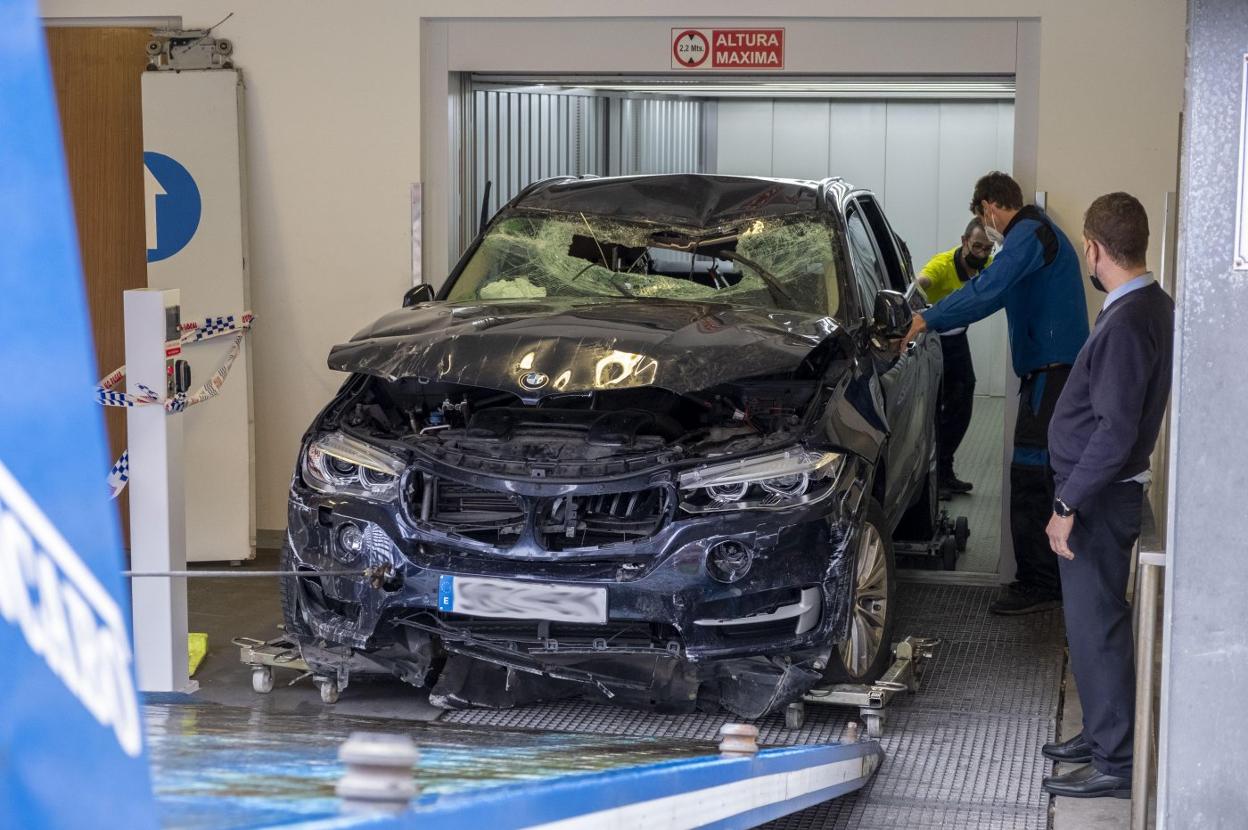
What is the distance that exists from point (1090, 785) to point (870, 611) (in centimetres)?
101

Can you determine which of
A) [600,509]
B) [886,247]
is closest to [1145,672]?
[600,509]

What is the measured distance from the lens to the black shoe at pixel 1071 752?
4570 millimetres

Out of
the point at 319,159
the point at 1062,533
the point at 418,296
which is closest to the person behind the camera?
the point at 1062,533

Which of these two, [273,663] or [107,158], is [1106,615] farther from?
[107,158]

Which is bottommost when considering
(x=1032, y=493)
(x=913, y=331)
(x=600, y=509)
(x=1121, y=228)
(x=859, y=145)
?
(x=1032, y=493)

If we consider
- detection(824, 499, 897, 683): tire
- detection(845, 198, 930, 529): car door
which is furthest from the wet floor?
detection(845, 198, 930, 529): car door

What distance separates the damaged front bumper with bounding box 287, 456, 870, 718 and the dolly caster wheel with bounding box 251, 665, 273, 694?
495 mm

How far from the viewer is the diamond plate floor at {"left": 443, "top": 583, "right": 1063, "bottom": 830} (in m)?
4.20

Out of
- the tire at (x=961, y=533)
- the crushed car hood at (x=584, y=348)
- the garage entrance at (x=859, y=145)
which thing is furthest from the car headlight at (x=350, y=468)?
the garage entrance at (x=859, y=145)

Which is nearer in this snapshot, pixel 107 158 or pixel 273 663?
pixel 273 663

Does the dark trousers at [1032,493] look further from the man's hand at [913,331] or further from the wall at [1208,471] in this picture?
the wall at [1208,471]

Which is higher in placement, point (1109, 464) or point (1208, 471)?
point (1208, 471)

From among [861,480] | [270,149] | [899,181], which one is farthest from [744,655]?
[899,181]

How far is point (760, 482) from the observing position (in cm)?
448
